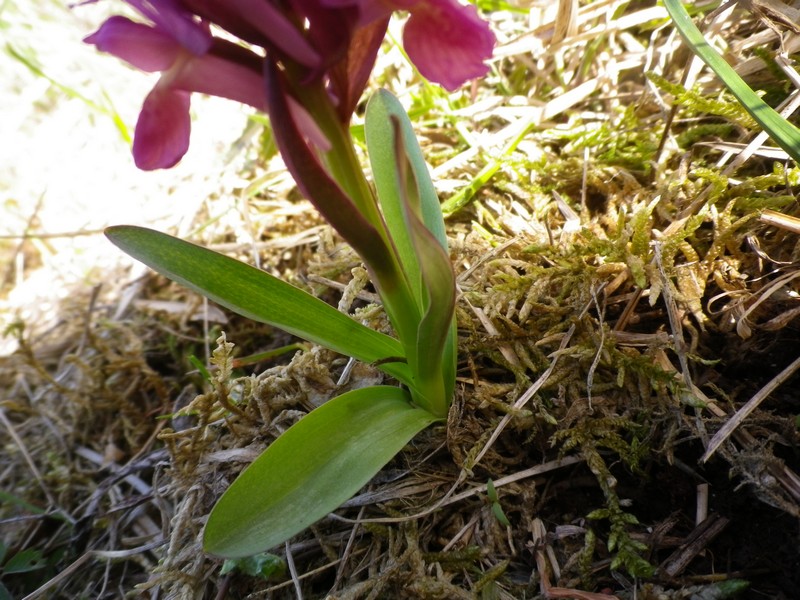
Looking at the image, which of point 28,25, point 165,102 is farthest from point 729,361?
point 28,25

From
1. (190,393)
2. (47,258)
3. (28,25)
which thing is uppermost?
(28,25)

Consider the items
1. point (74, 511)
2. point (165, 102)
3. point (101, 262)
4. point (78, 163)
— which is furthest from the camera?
point (78, 163)

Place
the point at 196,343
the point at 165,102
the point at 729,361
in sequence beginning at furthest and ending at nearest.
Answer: the point at 196,343, the point at 729,361, the point at 165,102

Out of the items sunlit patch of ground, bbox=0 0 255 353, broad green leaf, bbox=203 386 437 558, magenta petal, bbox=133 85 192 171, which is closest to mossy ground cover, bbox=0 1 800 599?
broad green leaf, bbox=203 386 437 558

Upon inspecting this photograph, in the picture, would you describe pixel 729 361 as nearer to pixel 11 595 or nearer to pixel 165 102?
pixel 165 102

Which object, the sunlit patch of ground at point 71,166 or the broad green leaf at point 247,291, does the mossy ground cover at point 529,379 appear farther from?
the sunlit patch of ground at point 71,166

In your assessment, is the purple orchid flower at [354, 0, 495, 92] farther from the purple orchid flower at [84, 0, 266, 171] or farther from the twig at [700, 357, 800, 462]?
the twig at [700, 357, 800, 462]

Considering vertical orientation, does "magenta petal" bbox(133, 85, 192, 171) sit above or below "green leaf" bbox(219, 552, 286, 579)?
above
